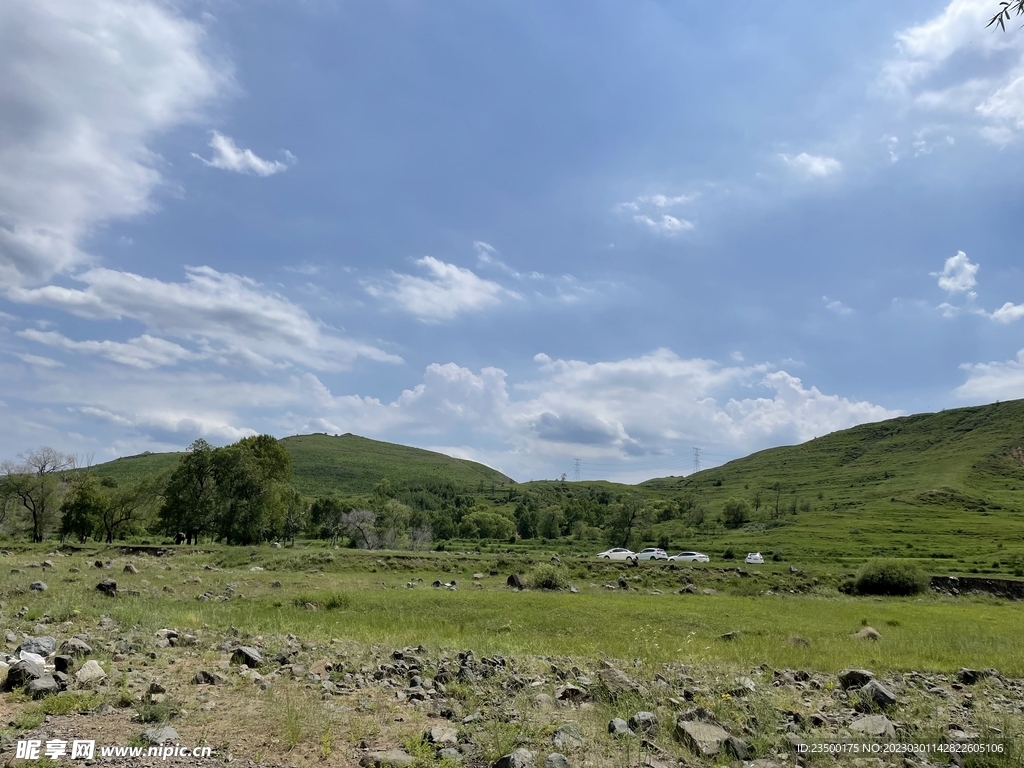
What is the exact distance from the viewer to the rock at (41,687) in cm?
891

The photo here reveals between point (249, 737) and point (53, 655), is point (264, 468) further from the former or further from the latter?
point (249, 737)

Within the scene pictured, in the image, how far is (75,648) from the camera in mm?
11508

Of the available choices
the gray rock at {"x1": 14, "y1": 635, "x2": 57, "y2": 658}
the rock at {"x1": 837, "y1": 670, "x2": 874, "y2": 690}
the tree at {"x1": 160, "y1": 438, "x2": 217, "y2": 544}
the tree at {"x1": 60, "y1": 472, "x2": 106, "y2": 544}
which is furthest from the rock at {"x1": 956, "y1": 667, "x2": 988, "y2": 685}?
the tree at {"x1": 60, "y1": 472, "x2": 106, "y2": 544}

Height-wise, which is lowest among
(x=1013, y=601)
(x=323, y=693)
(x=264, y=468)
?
(x=1013, y=601)

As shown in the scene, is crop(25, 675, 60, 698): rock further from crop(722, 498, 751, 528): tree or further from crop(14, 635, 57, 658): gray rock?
crop(722, 498, 751, 528): tree

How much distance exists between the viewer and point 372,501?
388 feet

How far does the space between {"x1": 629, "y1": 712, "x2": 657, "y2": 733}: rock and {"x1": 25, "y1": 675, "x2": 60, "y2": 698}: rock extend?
868cm

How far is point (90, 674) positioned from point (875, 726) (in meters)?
12.4

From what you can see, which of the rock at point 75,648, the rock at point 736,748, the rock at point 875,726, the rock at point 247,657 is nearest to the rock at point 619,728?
the rock at point 736,748

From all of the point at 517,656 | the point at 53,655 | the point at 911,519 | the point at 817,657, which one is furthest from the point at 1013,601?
the point at 911,519

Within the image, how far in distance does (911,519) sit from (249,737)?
151044 millimetres

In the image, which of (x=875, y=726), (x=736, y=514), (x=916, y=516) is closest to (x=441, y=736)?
(x=875, y=726)

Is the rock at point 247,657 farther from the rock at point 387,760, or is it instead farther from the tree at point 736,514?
the tree at point 736,514

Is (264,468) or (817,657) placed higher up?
(264,468)
